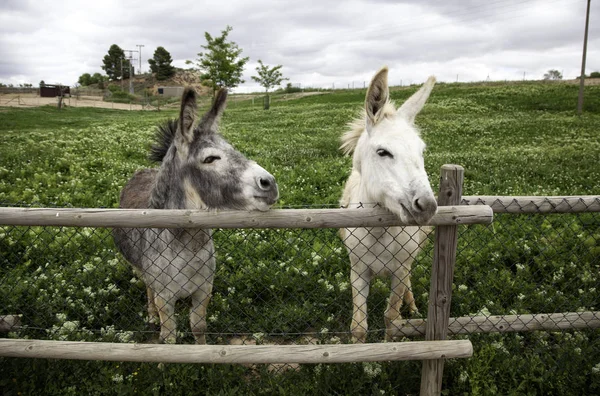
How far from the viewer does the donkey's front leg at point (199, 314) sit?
13.5ft

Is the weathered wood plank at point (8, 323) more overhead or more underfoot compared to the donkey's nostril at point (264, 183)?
more underfoot

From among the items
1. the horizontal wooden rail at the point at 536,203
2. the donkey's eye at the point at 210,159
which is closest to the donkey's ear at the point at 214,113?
the donkey's eye at the point at 210,159

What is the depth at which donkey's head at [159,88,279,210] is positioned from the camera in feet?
10.5

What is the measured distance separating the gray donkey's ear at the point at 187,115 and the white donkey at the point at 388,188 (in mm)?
1544

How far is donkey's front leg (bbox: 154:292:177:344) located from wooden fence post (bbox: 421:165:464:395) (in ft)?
8.31

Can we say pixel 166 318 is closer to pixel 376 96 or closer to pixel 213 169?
pixel 213 169

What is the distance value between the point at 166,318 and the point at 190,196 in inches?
52.1

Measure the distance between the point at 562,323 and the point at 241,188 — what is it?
11.9ft

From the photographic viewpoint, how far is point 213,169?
3.58 metres

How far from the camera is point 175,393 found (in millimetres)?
3605

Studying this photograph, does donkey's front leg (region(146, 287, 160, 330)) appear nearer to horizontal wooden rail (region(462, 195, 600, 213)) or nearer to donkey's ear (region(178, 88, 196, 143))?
donkey's ear (region(178, 88, 196, 143))

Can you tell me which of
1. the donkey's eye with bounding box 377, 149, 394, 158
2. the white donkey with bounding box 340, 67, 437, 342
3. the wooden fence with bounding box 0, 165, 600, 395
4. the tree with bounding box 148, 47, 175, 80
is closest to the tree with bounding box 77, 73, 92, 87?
the tree with bounding box 148, 47, 175, 80

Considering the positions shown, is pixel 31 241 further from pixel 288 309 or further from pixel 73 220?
pixel 288 309

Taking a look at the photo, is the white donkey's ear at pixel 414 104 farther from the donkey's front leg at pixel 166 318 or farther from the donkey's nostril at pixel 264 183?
the donkey's front leg at pixel 166 318
